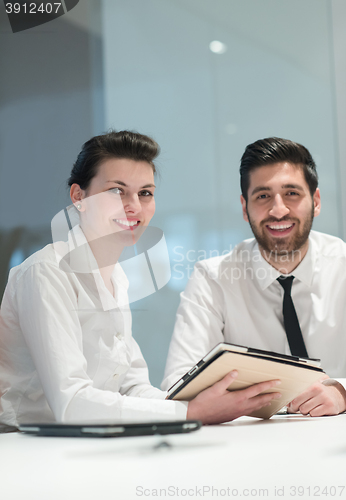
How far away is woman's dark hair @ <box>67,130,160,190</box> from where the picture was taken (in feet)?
3.60

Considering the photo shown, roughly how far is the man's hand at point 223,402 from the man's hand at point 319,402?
0.20 m

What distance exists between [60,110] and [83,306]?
53 cm

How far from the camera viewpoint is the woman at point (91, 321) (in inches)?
32.8

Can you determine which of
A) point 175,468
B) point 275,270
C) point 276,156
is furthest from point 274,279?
point 175,468

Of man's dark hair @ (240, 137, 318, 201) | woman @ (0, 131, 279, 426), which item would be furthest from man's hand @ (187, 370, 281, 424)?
man's dark hair @ (240, 137, 318, 201)

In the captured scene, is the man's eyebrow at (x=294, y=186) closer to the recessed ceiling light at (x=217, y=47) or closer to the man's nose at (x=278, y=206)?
the man's nose at (x=278, y=206)

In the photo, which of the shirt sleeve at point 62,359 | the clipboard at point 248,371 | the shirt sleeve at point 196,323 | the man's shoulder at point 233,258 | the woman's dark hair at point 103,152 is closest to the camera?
the clipboard at point 248,371

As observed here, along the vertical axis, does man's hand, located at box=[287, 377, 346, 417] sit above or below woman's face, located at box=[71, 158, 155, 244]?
below

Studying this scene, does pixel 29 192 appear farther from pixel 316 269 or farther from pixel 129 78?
pixel 316 269

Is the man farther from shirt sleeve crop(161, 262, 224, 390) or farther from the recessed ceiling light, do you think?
the recessed ceiling light

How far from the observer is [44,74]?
1190 mm

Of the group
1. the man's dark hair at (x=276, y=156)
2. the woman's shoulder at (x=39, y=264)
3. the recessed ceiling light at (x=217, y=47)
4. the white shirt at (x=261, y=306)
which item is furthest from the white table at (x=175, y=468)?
the recessed ceiling light at (x=217, y=47)

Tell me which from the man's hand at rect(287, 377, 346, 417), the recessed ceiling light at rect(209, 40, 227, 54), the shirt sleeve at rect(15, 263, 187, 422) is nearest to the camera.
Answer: the shirt sleeve at rect(15, 263, 187, 422)

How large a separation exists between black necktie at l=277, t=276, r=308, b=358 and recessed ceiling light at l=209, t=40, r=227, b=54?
0.97 m
